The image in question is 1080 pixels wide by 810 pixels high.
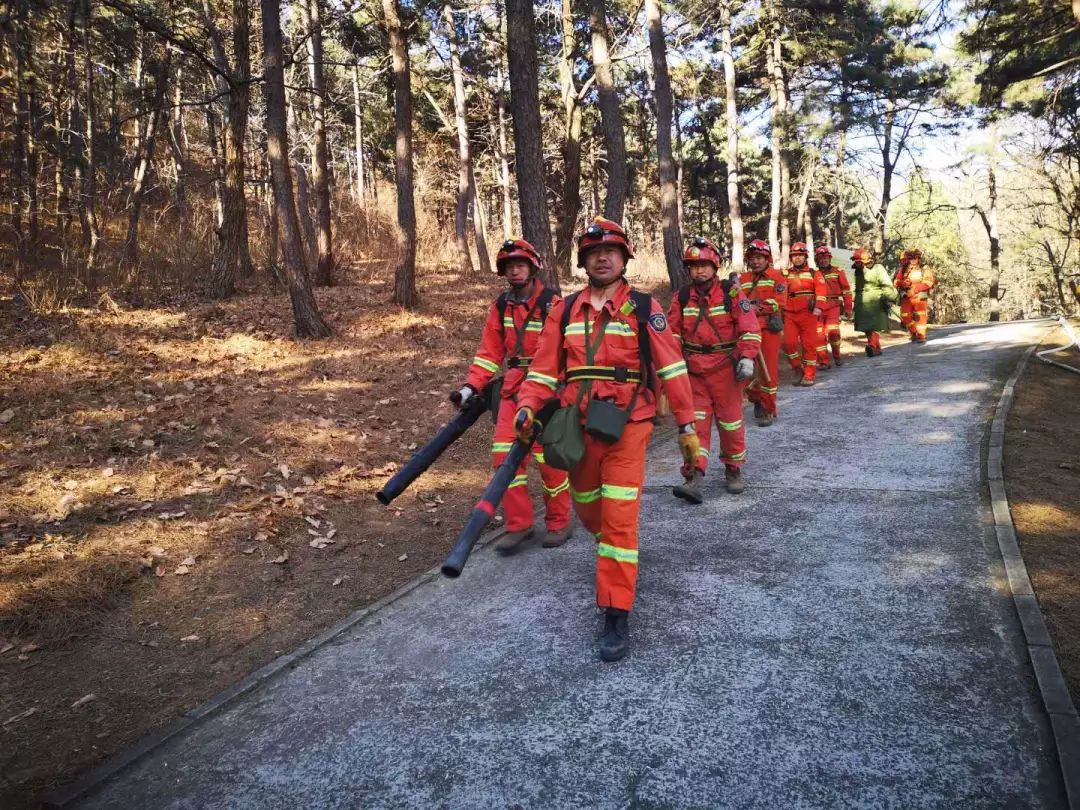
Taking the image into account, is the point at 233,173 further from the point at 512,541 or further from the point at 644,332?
the point at 644,332

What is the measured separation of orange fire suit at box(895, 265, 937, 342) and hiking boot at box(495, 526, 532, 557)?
13.0 meters

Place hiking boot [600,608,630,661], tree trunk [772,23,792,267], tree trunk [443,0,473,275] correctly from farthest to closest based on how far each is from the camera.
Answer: tree trunk [772,23,792,267]
tree trunk [443,0,473,275]
hiking boot [600,608,630,661]

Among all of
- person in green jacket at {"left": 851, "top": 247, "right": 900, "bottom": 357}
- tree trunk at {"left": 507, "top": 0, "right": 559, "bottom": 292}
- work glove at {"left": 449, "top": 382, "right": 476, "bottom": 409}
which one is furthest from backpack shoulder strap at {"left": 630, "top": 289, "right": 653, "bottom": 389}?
person in green jacket at {"left": 851, "top": 247, "right": 900, "bottom": 357}

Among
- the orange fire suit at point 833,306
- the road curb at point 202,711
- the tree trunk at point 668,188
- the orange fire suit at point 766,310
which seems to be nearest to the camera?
the road curb at point 202,711

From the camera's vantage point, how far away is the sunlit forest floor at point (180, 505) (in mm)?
3949

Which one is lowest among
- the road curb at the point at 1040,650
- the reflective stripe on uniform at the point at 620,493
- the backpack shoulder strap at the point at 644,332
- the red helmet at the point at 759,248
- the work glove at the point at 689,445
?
the road curb at the point at 1040,650

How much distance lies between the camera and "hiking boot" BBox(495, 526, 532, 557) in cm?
531

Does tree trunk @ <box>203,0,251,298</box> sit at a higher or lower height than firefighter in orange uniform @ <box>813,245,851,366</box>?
higher

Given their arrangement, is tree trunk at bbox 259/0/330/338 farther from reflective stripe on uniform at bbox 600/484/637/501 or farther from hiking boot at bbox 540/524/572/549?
reflective stripe on uniform at bbox 600/484/637/501

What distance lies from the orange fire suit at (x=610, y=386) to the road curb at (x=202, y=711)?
5.19ft

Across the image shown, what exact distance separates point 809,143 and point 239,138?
1956 centimetres

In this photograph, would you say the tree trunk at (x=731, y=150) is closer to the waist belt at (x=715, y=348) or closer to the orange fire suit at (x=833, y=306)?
the orange fire suit at (x=833, y=306)

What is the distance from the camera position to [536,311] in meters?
5.32

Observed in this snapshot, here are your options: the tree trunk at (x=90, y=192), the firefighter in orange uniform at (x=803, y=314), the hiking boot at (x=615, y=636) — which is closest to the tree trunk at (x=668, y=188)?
the firefighter in orange uniform at (x=803, y=314)
